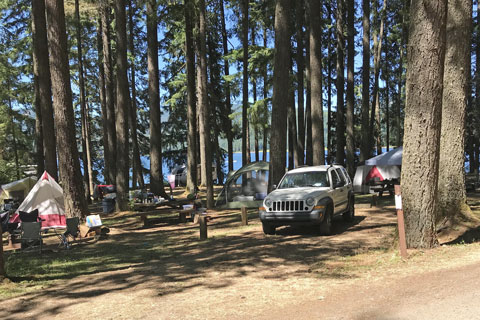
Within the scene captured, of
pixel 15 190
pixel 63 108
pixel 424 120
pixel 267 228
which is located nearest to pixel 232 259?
pixel 267 228

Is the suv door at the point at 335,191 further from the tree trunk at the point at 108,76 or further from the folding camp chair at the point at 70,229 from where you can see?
the tree trunk at the point at 108,76

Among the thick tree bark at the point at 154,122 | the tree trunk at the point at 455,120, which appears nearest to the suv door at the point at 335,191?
the tree trunk at the point at 455,120

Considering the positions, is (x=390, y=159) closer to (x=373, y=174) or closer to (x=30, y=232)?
(x=373, y=174)

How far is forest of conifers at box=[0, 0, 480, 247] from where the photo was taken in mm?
7574

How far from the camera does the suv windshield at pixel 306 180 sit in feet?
37.3

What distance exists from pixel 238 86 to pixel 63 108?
16050 millimetres

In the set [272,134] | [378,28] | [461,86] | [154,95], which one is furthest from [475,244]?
[378,28]

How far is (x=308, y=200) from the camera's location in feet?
33.0

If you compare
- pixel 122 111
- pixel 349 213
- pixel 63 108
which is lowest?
pixel 349 213

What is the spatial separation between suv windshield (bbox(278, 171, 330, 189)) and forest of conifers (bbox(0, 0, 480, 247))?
234 cm

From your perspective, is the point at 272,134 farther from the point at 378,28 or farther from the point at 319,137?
the point at 378,28

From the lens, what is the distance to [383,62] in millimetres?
→ 40531

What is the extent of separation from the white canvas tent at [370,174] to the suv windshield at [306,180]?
36.0ft

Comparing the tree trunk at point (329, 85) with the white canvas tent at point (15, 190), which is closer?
the white canvas tent at point (15, 190)
